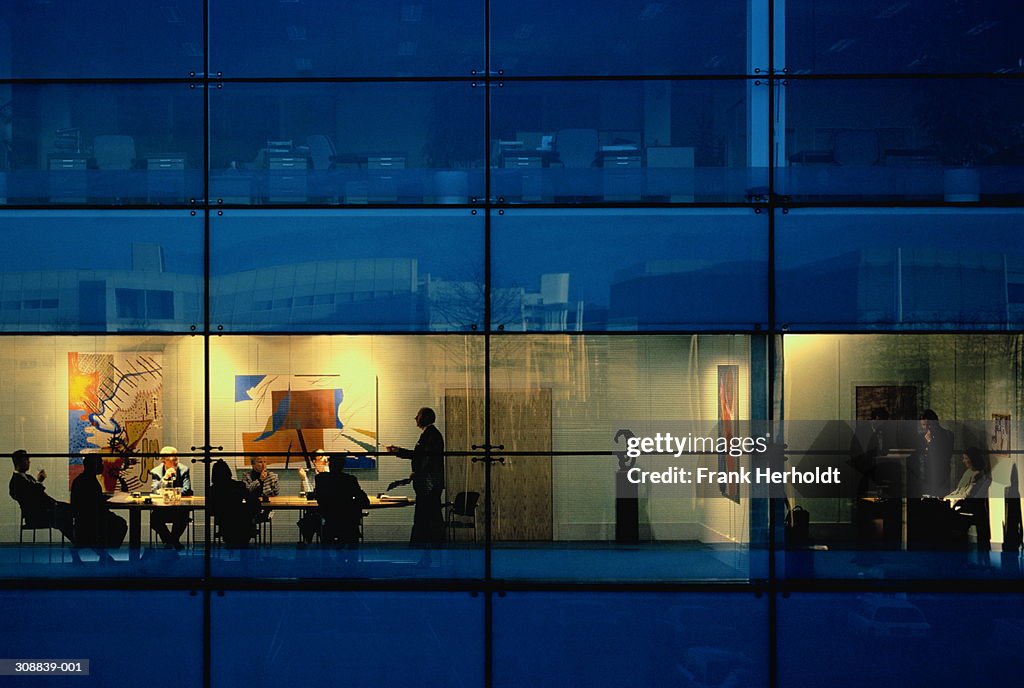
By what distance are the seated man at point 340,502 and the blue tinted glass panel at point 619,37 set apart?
4.09 meters

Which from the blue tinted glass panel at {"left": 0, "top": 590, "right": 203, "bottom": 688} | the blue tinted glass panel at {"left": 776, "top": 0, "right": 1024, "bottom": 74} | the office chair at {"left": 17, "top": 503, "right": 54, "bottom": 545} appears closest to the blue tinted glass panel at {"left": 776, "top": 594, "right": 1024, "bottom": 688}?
the blue tinted glass panel at {"left": 776, "top": 0, "right": 1024, "bottom": 74}

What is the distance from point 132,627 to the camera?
9.38 meters

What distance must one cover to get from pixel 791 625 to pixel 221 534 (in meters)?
5.38

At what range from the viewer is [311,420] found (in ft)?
30.7

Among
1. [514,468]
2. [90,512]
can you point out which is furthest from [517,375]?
[90,512]

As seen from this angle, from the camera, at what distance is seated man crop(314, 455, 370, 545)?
30.6ft

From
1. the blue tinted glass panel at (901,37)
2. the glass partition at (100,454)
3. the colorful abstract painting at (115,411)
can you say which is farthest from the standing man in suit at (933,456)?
the colorful abstract painting at (115,411)

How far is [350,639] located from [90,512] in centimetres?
271

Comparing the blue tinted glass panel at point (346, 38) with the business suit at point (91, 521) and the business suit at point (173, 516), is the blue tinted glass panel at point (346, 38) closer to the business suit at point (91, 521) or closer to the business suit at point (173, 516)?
the business suit at point (173, 516)

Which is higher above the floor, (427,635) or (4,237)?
(4,237)

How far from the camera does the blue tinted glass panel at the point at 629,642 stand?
30.5 feet

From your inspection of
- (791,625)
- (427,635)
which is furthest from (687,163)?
(427,635)

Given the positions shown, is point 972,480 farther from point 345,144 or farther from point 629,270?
point 345,144

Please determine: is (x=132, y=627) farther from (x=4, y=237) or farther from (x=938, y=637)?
(x=938, y=637)
